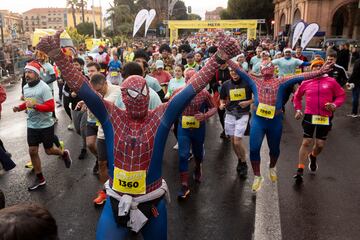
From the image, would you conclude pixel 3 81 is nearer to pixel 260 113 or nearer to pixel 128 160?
pixel 260 113

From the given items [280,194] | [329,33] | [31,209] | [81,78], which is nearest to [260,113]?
[280,194]

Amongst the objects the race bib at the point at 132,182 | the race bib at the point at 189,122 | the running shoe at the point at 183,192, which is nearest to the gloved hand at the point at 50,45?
the race bib at the point at 132,182

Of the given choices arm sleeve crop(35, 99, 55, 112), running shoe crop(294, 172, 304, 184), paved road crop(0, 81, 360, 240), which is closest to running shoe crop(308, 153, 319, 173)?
paved road crop(0, 81, 360, 240)

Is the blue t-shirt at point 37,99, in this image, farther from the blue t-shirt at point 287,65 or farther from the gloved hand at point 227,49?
the blue t-shirt at point 287,65

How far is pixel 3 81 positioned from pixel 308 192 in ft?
56.8

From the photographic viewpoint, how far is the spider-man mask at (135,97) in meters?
2.64

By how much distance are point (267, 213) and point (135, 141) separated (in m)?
2.52

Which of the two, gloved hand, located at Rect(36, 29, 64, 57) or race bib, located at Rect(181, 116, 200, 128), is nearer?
gloved hand, located at Rect(36, 29, 64, 57)

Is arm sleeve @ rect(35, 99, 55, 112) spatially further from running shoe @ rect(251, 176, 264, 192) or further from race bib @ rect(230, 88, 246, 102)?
running shoe @ rect(251, 176, 264, 192)

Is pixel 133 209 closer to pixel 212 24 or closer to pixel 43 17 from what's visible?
pixel 212 24

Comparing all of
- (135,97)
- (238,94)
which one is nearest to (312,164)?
(238,94)

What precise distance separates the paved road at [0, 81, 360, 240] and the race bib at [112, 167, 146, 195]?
1.56 metres

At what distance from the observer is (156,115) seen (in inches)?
109

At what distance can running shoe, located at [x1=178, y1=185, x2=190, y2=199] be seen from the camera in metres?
4.91
